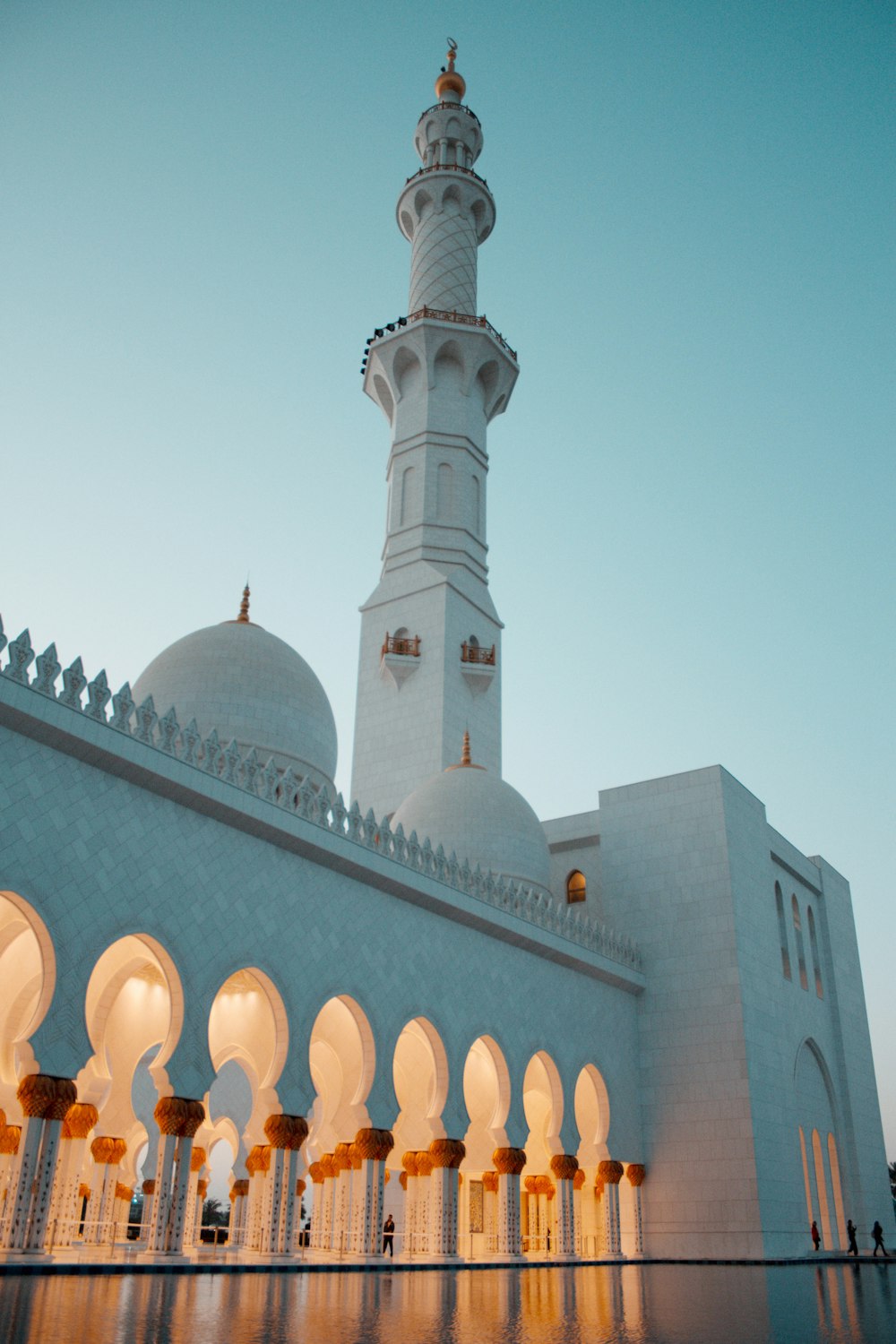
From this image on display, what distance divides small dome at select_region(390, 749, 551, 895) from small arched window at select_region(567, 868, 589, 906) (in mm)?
1766

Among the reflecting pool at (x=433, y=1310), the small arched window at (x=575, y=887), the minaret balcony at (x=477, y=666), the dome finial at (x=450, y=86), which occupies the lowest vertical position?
the reflecting pool at (x=433, y=1310)

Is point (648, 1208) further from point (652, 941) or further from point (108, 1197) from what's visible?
point (108, 1197)

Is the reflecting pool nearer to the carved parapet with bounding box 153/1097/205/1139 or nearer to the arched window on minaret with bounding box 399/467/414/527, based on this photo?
the carved parapet with bounding box 153/1097/205/1139

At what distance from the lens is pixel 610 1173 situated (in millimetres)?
16000

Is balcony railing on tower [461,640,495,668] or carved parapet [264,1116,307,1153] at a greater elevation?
balcony railing on tower [461,640,495,668]

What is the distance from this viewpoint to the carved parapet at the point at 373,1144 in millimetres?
11570

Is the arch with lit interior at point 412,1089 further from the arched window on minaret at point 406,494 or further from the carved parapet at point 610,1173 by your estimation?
the arched window on minaret at point 406,494

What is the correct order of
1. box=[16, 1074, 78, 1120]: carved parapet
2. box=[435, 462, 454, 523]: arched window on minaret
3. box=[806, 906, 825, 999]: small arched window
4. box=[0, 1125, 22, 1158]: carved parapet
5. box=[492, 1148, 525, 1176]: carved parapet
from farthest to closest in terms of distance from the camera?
box=[435, 462, 454, 523]: arched window on minaret < box=[806, 906, 825, 999]: small arched window < box=[492, 1148, 525, 1176]: carved parapet < box=[0, 1125, 22, 1158]: carved parapet < box=[16, 1074, 78, 1120]: carved parapet

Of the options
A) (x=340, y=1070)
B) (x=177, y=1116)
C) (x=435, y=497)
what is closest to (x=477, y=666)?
(x=435, y=497)

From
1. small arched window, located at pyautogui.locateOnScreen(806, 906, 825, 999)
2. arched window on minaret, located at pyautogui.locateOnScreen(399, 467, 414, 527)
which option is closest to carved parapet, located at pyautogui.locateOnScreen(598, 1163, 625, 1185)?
small arched window, located at pyautogui.locateOnScreen(806, 906, 825, 999)

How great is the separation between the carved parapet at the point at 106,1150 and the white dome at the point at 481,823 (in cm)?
588

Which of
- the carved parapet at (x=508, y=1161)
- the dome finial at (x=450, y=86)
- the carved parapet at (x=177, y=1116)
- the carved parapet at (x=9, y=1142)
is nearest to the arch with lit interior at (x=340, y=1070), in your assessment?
the carved parapet at (x=177, y=1116)

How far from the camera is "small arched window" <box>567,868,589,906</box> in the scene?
776 inches

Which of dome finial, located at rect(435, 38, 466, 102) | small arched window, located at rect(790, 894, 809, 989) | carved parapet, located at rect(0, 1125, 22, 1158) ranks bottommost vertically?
carved parapet, located at rect(0, 1125, 22, 1158)
